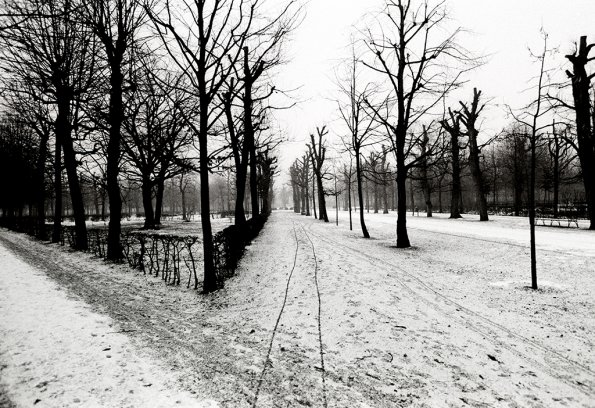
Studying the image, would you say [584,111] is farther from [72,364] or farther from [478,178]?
[72,364]

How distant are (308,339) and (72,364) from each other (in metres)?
3.18

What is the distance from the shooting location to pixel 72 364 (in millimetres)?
3945

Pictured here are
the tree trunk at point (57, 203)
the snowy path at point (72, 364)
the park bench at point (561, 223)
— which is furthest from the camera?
the park bench at point (561, 223)

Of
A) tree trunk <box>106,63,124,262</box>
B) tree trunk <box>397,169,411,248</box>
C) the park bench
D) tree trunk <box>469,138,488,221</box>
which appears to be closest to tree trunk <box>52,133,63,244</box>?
tree trunk <box>106,63,124,262</box>

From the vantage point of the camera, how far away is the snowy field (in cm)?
353

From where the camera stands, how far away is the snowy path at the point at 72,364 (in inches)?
129

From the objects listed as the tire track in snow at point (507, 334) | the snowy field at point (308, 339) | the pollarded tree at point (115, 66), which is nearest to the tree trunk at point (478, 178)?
the snowy field at point (308, 339)

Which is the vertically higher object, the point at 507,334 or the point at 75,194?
the point at 75,194

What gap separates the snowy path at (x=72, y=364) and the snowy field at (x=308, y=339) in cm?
2

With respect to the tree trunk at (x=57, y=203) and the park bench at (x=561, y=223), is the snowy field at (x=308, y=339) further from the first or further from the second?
the park bench at (x=561, y=223)

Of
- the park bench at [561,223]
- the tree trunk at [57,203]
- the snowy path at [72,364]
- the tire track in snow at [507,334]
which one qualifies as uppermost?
the tree trunk at [57,203]

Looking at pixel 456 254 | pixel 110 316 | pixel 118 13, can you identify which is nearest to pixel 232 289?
pixel 110 316

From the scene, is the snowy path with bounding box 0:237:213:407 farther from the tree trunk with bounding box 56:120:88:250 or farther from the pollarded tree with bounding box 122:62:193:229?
the tree trunk with bounding box 56:120:88:250

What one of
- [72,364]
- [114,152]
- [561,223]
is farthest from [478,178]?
[72,364]
